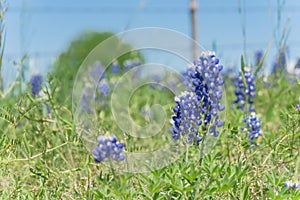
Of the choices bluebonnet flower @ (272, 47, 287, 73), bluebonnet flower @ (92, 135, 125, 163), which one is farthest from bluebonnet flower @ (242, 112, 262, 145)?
bluebonnet flower @ (272, 47, 287, 73)

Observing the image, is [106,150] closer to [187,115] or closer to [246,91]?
[187,115]

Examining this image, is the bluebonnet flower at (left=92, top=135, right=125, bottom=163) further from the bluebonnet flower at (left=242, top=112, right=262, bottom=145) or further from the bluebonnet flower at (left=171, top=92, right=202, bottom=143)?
the bluebonnet flower at (left=242, top=112, right=262, bottom=145)

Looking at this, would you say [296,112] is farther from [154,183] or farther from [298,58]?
[298,58]

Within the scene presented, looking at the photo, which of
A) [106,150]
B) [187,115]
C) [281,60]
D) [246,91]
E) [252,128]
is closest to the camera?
[106,150]

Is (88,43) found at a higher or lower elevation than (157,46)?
higher

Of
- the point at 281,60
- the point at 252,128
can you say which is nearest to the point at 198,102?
the point at 252,128

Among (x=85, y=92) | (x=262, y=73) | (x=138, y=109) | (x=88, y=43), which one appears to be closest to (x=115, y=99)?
(x=138, y=109)

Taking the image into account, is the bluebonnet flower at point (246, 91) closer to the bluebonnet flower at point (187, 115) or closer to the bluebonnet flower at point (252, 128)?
the bluebonnet flower at point (252, 128)

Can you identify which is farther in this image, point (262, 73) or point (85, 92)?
point (85, 92)
